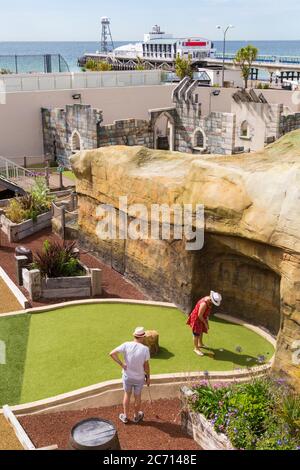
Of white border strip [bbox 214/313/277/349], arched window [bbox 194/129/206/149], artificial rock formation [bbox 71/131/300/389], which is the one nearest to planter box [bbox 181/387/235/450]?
artificial rock formation [bbox 71/131/300/389]

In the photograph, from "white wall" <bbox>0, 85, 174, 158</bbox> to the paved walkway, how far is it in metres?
12.6

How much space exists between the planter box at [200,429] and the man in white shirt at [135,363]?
76 cm

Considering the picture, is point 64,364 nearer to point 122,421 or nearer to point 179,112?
point 122,421

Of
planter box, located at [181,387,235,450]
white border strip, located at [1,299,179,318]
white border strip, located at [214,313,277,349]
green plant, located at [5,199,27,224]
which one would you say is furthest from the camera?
green plant, located at [5,199,27,224]

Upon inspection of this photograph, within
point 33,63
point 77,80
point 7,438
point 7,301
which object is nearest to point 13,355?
point 7,438

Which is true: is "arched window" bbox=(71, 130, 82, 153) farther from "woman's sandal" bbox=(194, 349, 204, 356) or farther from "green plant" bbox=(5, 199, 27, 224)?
"woman's sandal" bbox=(194, 349, 204, 356)

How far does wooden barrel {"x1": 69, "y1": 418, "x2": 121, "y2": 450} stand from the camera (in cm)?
726

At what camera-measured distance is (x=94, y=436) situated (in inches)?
293

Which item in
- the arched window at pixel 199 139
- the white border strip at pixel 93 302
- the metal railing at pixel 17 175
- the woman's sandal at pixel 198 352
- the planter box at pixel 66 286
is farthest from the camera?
the arched window at pixel 199 139

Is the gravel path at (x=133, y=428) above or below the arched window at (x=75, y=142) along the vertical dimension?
below

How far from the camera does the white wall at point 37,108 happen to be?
1173 inches

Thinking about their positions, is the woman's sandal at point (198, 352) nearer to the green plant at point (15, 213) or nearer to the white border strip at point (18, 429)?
the white border strip at point (18, 429)

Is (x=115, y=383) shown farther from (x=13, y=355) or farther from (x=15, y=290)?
(x=15, y=290)

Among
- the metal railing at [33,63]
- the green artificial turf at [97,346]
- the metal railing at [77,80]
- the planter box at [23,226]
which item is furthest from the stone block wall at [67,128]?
the green artificial turf at [97,346]
